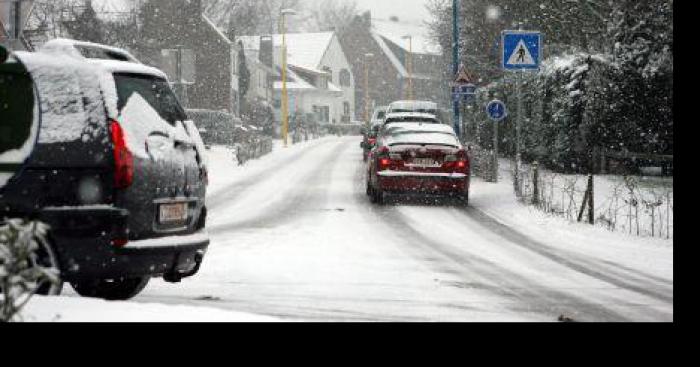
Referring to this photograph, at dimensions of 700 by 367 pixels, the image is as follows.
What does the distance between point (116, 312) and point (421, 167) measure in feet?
41.5

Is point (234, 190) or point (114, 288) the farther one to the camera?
point (234, 190)

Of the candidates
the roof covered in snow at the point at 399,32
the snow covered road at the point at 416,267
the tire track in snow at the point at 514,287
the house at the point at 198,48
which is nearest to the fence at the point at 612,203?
the snow covered road at the point at 416,267

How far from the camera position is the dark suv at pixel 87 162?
662 centimetres

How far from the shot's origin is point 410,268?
1045 cm

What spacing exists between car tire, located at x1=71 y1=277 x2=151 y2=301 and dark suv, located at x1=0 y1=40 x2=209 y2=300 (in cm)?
91

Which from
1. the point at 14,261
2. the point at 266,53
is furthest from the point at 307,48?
the point at 14,261

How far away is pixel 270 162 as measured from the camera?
115 feet

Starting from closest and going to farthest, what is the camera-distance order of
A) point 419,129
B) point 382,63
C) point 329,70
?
point 419,129 → point 329,70 → point 382,63

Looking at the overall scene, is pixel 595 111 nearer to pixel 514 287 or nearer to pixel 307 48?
pixel 514 287

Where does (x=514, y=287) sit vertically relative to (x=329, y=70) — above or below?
below

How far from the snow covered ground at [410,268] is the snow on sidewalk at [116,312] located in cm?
2

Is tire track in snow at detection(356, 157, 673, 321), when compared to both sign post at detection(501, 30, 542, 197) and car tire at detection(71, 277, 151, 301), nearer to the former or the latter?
car tire at detection(71, 277, 151, 301)

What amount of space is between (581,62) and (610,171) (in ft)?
9.97
